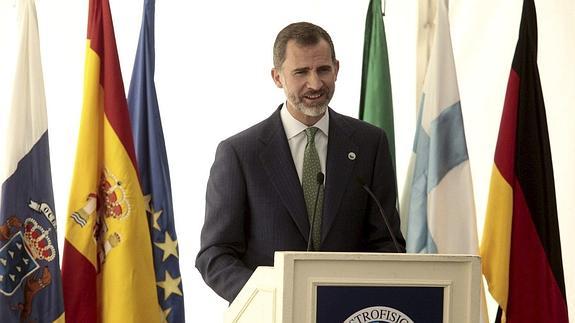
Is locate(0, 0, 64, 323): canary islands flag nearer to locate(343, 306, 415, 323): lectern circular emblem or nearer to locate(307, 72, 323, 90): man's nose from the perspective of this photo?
locate(307, 72, 323, 90): man's nose

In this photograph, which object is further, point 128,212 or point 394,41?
point 394,41

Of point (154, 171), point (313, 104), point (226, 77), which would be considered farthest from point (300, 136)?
point (226, 77)

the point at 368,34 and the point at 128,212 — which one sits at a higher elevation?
the point at 368,34

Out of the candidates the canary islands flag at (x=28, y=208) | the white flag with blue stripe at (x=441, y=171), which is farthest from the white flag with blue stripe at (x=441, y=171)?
the canary islands flag at (x=28, y=208)

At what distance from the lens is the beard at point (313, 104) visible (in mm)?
3201

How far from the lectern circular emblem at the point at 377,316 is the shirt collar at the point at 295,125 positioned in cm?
111

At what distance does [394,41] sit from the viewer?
5.53m

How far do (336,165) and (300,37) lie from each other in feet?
1.44

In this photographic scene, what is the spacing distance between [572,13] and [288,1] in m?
1.51

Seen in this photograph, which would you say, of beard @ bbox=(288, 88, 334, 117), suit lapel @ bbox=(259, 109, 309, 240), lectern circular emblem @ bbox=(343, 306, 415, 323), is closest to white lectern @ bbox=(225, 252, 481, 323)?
lectern circular emblem @ bbox=(343, 306, 415, 323)

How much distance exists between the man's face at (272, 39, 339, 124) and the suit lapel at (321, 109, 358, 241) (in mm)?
106

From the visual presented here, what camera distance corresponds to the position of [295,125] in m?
3.33

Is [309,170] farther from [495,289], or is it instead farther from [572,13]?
[572,13]

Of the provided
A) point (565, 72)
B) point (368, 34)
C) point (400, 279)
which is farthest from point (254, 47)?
point (400, 279)
